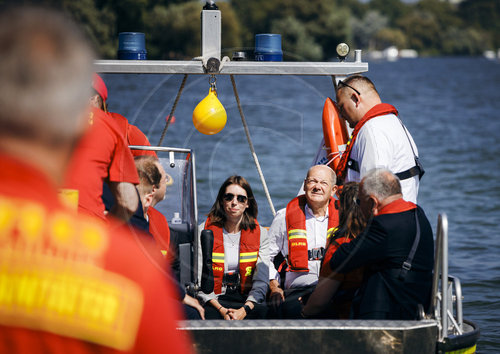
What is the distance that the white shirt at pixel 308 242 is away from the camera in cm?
430

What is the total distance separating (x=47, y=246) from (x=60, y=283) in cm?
6

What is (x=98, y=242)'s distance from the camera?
1018mm

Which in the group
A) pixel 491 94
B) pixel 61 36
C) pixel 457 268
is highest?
pixel 491 94

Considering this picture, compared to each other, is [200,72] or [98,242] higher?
[200,72]

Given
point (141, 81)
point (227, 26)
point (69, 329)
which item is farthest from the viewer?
point (141, 81)

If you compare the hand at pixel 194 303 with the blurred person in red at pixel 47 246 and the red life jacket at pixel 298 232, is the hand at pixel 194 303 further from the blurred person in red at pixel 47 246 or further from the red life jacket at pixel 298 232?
the blurred person in red at pixel 47 246

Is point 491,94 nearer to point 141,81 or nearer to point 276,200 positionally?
point 141,81

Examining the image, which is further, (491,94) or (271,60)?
(491,94)

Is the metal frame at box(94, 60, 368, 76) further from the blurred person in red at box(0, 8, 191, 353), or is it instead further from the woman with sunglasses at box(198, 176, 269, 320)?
the blurred person in red at box(0, 8, 191, 353)

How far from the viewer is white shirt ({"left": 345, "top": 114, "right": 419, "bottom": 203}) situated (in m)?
4.09

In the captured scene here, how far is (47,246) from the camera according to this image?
39.3 inches

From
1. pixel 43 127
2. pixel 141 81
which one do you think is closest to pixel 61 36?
pixel 43 127

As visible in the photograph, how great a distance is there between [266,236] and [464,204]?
36.8 feet

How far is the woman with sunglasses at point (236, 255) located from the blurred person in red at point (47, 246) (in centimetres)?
342
